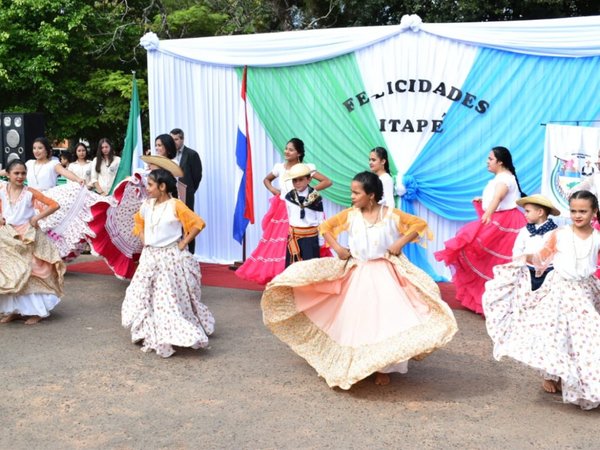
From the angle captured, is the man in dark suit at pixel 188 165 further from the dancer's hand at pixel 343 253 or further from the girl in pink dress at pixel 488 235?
the dancer's hand at pixel 343 253

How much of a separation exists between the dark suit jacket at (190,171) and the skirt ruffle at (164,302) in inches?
111

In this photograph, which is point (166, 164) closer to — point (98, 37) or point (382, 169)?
point (382, 169)

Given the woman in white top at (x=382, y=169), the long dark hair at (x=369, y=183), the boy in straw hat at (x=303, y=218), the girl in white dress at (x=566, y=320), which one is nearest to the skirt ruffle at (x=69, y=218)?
the boy in straw hat at (x=303, y=218)

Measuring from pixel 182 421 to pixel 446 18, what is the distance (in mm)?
12940

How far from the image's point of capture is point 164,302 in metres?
6.02

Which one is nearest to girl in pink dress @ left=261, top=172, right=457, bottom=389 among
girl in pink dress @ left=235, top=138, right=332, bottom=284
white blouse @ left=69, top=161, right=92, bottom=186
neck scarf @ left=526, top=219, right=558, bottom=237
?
neck scarf @ left=526, top=219, right=558, bottom=237

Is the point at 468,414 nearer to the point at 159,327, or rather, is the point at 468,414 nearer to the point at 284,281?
the point at 284,281

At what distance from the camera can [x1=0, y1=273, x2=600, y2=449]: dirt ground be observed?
4.28 metres

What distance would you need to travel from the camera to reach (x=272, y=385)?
17.1ft

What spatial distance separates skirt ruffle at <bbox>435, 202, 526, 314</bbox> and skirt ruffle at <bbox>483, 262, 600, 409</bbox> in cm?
215

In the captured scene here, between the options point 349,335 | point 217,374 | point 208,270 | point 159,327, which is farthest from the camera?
point 208,270

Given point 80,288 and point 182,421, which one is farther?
point 80,288

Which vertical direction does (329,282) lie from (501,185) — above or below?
below

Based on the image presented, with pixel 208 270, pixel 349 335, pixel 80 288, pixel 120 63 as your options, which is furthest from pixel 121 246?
pixel 120 63
